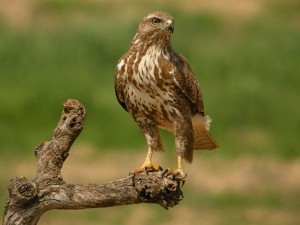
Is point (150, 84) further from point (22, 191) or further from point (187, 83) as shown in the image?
point (22, 191)

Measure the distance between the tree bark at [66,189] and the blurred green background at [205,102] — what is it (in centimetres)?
695

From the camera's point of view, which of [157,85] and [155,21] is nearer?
[157,85]

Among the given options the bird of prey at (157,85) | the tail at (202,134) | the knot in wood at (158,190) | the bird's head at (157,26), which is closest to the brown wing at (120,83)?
the bird of prey at (157,85)

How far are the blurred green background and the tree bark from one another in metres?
6.95

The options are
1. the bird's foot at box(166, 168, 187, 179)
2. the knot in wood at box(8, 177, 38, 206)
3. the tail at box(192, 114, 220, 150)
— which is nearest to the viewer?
the knot in wood at box(8, 177, 38, 206)

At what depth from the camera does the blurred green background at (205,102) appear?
Answer: 15.2 m

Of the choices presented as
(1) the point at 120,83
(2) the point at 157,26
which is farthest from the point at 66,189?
(2) the point at 157,26

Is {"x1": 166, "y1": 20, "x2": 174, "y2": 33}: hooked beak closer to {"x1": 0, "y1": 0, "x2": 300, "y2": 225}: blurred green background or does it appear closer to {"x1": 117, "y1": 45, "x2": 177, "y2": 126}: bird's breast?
{"x1": 117, "y1": 45, "x2": 177, "y2": 126}: bird's breast

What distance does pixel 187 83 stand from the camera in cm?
849

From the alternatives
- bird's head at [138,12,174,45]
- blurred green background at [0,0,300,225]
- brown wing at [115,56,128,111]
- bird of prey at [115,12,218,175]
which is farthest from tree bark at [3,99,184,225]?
blurred green background at [0,0,300,225]

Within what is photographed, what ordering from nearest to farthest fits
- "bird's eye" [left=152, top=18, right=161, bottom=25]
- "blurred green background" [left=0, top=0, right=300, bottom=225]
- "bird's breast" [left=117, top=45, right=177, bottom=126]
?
"bird's breast" [left=117, top=45, right=177, bottom=126] → "bird's eye" [left=152, top=18, right=161, bottom=25] → "blurred green background" [left=0, top=0, right=300, bottom=225]

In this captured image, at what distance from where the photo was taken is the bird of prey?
27.0 feet

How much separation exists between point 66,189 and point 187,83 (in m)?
1.57

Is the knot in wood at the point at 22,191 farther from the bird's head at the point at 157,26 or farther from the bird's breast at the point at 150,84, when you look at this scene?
the bird's head at the point at 157,26
